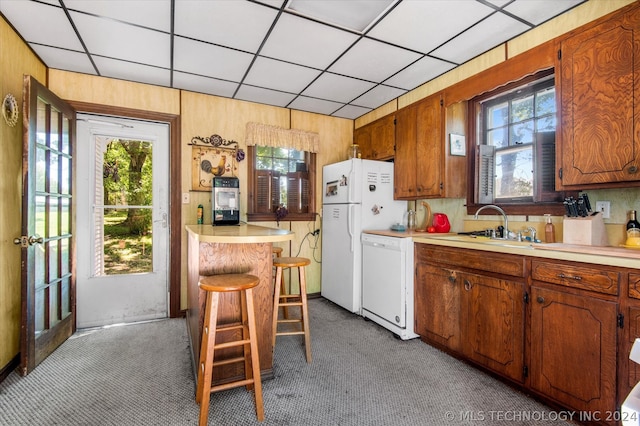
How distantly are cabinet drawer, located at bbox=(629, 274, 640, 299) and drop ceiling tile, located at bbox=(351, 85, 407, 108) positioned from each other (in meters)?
2.67

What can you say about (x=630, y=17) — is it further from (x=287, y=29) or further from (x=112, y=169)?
(x=112, y=169)

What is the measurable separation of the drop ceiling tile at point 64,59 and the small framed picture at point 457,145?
3502mm

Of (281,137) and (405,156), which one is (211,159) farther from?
(405,156)

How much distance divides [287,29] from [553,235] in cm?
256

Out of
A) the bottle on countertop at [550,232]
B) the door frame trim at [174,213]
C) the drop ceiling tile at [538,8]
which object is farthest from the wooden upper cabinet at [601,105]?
the door frame trim at [174,213]

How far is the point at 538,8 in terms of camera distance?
2055 millimetres

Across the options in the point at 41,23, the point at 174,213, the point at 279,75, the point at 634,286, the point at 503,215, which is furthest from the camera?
the point at 174,213

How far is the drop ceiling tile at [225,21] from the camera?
2.04m

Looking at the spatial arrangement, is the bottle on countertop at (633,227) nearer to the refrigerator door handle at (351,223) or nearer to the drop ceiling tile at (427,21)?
the drop ceiling tile at (427,21)

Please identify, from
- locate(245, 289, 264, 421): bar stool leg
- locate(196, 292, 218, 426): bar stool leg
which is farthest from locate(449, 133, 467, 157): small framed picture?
locate(196, 292, 218, 426): bar stool leg

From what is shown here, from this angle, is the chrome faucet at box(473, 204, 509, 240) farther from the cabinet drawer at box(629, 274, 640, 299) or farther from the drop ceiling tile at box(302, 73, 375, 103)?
the drop ceiling tile at box(302, 73, 375, 103)

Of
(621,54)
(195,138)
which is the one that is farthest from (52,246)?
(621,54)

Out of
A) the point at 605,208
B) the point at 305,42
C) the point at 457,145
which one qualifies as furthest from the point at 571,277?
the point at 305,42

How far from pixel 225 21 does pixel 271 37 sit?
37 cm
